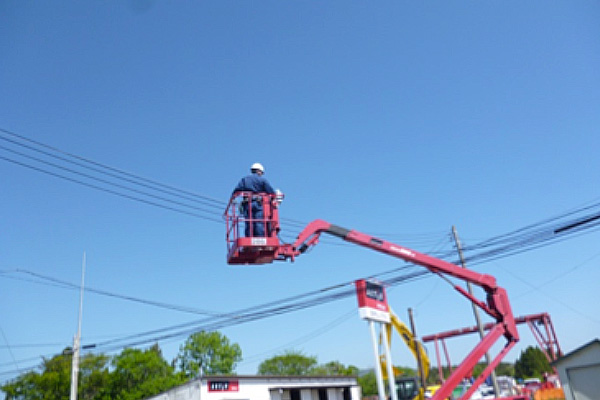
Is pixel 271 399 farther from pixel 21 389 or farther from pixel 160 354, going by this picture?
pixel 160 354

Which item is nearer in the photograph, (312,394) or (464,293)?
(464,293)

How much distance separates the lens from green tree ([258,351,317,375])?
7881 centimetres

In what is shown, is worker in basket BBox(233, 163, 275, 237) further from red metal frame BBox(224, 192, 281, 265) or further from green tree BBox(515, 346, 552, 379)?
green tree BBox(515, 346, 552, 379)

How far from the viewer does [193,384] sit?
74.3 ft

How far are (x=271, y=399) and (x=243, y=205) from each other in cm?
1696

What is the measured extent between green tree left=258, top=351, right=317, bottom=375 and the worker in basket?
7233 centimetres

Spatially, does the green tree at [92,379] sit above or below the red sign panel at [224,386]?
above

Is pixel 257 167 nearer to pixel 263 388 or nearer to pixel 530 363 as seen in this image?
pixel 263 388

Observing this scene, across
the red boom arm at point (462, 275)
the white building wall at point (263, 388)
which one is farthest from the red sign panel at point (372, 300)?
the white building wall at point (263, 388)

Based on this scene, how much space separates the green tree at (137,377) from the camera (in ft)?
165

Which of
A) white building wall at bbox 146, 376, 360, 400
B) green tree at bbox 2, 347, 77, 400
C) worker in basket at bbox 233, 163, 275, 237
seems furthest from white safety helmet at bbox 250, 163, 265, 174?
green tree at bbox 2, 347, 77, 400

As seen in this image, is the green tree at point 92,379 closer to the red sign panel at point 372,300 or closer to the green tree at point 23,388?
the green tree at point 23,388

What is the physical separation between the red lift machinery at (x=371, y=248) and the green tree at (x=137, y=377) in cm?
4510

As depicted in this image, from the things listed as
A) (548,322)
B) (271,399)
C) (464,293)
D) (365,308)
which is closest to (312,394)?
(271,399)
